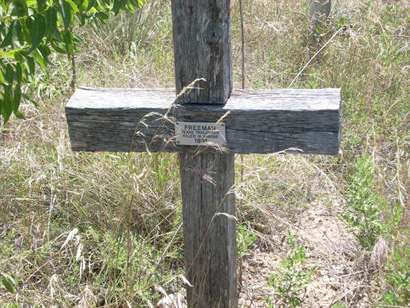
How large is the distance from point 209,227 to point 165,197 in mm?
884

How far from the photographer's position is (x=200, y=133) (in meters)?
2.01

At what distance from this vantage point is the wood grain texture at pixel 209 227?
210 centimetres

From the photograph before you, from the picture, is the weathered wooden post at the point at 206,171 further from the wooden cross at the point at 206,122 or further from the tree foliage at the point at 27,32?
the tree foliage at the point at 27,32

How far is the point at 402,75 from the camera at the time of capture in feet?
13.3

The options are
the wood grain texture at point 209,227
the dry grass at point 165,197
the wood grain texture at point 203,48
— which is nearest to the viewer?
the wood grain texture at point 203,48

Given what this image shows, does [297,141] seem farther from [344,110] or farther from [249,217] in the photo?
[344,110]

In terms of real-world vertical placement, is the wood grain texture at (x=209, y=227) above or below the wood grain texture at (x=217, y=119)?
below

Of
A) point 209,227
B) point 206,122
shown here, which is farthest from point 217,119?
point 209,227

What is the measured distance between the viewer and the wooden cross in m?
1.92

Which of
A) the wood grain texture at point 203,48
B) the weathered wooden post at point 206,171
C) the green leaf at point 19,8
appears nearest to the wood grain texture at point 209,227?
the weathered wooden post at point 206,171

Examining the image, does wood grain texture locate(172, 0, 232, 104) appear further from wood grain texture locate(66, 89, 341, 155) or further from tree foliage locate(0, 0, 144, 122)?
tree foliage locate(0, 0, 144, 122)

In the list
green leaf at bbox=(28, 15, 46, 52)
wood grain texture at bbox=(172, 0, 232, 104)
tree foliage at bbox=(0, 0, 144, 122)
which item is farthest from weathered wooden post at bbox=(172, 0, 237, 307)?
green leaf at bbox=(28, 15, 46, 52)

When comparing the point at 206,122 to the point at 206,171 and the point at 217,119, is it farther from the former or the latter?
the point at 206,171

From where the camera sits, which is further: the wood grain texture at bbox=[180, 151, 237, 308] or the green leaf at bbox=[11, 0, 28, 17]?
the wood grain texture at bbox=[180, 151, 237, 308]
